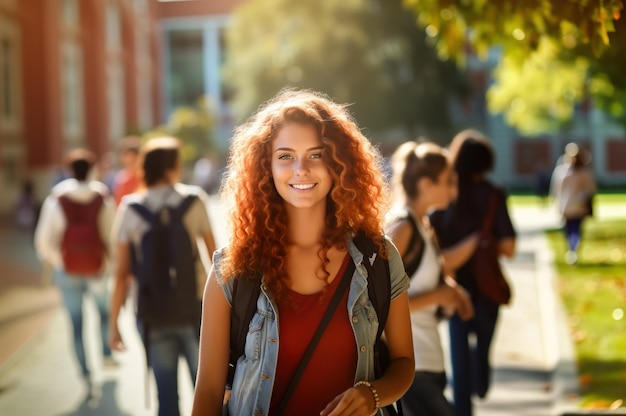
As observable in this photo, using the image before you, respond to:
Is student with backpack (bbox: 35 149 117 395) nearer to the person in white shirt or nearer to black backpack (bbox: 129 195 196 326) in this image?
black backpack (bbox: 129 195 196 326)

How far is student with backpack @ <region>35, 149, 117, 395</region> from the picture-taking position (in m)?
8.86

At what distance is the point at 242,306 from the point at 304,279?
0.21 metres

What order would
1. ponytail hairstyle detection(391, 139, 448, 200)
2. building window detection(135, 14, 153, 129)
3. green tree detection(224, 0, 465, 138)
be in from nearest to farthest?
ponytail hairstyle detection(391, 139, 448, 200), green tree detection(224, 0, 465, 138), building window detection(135, 14, 153, 129)

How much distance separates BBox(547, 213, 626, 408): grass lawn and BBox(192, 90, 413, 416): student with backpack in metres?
3.98

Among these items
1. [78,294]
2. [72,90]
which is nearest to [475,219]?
[78,294]

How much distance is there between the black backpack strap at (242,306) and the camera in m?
3.22

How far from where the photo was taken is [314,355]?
3191 millimetres

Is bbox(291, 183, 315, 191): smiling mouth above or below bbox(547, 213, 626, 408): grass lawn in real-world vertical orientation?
above

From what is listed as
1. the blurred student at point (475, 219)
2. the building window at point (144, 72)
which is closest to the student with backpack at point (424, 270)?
the blurred student at point (475, 219)

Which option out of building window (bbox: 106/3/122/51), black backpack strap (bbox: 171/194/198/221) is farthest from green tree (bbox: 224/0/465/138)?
black backpack strap (bbox: 171/194/198/221)

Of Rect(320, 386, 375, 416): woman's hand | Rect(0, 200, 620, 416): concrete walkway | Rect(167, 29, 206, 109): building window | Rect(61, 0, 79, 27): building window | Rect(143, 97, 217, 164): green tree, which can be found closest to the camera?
Rect(320, 386, 375, 416): woman's hand

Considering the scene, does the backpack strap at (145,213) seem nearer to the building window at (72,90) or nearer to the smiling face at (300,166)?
the smiling face at (300,166)

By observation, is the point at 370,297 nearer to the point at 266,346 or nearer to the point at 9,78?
the point at 266,346

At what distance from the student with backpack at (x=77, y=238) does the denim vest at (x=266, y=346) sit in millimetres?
5787
